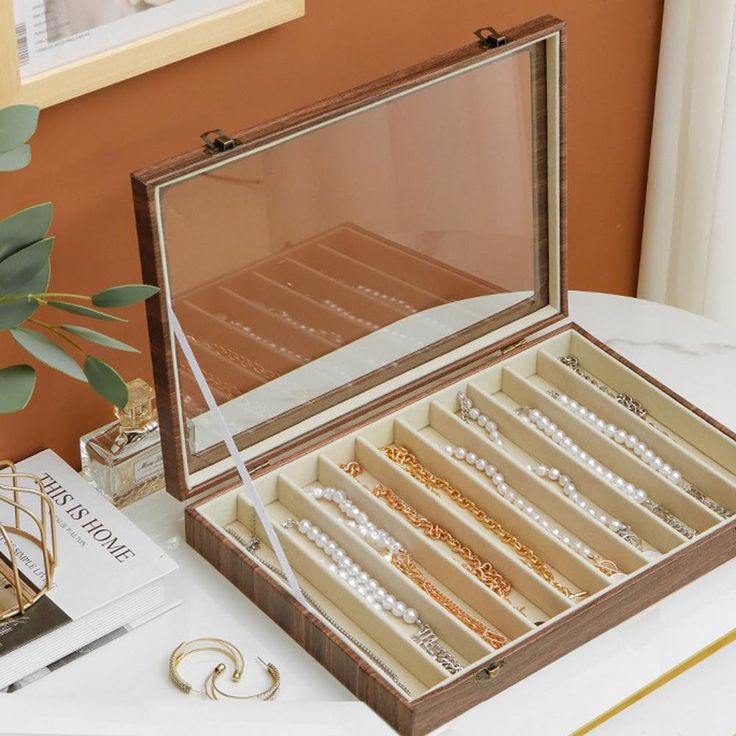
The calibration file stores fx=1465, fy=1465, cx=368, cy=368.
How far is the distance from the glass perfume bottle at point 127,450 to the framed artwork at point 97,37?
0.33m

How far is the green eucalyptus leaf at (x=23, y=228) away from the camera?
1.16 meters

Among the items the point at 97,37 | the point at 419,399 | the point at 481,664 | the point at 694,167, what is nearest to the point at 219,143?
the point at 97,37

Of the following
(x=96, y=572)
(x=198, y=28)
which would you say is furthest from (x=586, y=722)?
(x=198, y=28)

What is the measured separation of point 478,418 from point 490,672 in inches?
16.0

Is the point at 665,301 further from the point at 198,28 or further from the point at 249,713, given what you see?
the point at 249,713

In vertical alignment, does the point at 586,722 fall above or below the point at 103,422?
below

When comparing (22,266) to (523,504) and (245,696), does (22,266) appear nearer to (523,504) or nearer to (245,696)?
(245,696)

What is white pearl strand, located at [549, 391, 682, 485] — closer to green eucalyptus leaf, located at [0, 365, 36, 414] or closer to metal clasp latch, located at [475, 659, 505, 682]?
metal clasp latch, located at [475, 659, 505, 682]

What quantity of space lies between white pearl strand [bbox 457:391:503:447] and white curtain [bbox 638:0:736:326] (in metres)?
0.63

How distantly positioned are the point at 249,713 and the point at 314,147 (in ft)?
1.86

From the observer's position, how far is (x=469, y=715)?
1.32 metres

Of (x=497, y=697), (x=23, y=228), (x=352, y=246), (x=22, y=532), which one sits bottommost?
(x=497, y=697)

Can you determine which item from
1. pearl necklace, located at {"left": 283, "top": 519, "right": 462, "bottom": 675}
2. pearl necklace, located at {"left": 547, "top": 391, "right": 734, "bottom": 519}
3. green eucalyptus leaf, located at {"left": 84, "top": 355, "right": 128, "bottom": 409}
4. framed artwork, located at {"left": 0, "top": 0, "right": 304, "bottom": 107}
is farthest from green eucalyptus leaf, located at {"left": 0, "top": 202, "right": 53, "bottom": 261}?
pearl necklace, located at {"left": 547, "top": 391, "right": 734, "bottom": 519}

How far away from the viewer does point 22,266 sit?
117 cm
